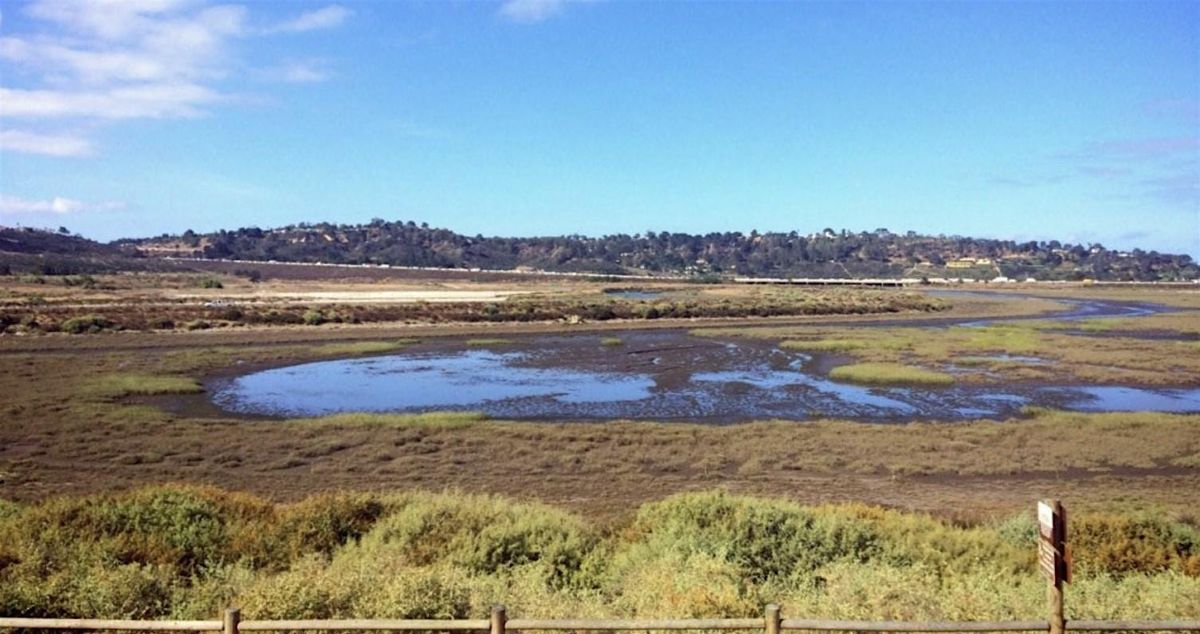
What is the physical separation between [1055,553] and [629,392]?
995 inches

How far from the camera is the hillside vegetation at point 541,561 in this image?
7699 mm

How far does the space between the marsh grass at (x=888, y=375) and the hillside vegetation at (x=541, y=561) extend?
21.5 m

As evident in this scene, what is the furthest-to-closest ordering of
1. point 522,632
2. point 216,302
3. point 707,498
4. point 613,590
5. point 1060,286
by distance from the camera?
point 1060,286 → point 216,302 → point 707,498 → point 613,590 → point 522,632

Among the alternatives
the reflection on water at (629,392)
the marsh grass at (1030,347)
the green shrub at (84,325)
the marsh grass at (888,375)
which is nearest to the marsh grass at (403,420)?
the reflection on water at (629,392)

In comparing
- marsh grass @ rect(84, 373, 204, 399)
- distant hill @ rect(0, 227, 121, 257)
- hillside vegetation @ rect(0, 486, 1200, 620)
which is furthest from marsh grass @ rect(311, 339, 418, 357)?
distant hill @ rect(0, 227, 121, 257)

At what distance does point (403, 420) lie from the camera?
24.5m

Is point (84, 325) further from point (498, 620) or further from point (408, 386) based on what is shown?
point (498, 620)

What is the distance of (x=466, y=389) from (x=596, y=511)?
16.5 meters

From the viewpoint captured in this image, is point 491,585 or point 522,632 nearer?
point 522,632

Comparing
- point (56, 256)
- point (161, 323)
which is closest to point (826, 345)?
point (161, 323)

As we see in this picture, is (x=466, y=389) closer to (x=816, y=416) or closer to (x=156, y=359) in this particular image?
(x=816, y=416)

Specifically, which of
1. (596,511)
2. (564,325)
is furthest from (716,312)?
(596,511)

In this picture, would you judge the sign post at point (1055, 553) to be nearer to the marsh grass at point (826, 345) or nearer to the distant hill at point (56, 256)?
the marsh grass at point (826, 345)

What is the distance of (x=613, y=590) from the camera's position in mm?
9219
